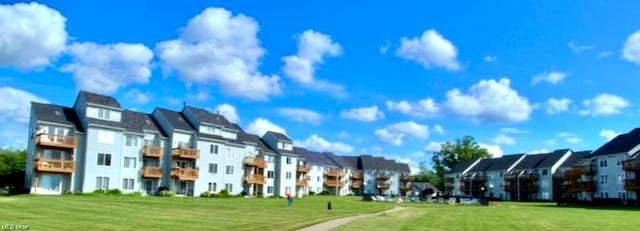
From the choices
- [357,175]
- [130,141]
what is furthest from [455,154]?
[130,141]

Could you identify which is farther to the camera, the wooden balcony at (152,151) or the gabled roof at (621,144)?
the gabled roof at (621,144)

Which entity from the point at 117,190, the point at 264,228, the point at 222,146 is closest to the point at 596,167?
the point at 222,146

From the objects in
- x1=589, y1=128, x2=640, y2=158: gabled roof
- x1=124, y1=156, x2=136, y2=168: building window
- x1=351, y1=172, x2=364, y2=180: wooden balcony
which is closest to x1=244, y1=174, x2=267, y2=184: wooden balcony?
x1=124, y1=156, x2=136, y2=168: building window

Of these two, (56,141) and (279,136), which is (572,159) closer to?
(279,136)

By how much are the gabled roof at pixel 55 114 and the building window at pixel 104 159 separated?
329 centimetres

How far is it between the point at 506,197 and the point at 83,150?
78.0 m

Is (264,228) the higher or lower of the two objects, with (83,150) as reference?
lower

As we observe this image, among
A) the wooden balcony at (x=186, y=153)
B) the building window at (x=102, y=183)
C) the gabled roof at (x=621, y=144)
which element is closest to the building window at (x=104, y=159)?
the building window at (x=102, y=183)

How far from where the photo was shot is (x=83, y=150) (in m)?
58.9

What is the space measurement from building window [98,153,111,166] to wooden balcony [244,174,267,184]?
20308 mm

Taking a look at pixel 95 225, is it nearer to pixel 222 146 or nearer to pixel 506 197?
pixel 222 146

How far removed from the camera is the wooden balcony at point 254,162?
77438mm

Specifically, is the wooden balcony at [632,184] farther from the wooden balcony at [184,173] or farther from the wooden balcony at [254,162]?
the wooden balcony at [184,173]

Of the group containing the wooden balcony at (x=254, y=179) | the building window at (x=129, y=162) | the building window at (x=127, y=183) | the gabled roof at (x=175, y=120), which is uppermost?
the gabled roof at (x=175, y=120)
